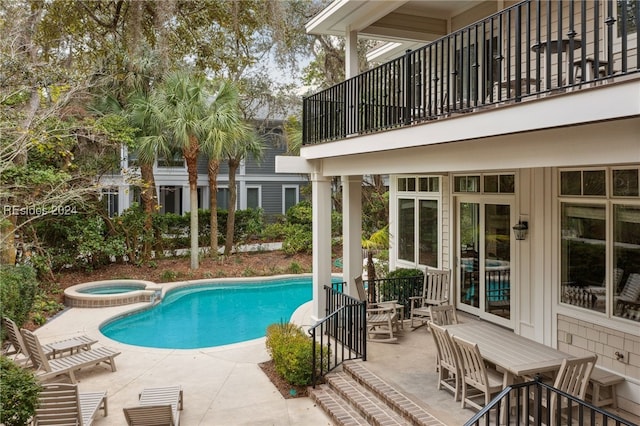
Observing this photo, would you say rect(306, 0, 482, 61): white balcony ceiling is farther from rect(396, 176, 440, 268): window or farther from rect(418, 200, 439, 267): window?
rect(418, 200, 439, 267): window

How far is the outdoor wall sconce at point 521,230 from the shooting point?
818 centimetres

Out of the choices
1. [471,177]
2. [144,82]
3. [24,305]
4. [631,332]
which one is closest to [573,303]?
[631,332]

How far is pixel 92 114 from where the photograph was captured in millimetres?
15445

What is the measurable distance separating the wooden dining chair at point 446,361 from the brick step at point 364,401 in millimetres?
790

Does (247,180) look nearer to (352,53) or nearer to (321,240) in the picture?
(321,240)

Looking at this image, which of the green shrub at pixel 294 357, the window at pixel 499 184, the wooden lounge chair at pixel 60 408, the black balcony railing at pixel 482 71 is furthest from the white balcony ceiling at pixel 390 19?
the wooden lounge chair at pixel 60 408

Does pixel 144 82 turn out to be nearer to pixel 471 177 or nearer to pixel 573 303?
pixel 471 177

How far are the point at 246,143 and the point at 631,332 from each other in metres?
14.6

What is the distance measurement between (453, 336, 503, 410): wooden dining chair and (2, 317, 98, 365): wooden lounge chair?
661 centimetres

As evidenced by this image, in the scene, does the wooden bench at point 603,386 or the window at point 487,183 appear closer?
the wooden bench at point 603,386

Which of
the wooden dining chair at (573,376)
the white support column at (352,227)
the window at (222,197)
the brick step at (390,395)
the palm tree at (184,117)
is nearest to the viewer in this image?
the wooden dining chair at (573,376)

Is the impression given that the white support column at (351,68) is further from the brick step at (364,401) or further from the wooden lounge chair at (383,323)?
the brick step at (364,401)

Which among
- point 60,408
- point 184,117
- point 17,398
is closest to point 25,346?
point 60,408

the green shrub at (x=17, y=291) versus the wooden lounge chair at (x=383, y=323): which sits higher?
the green shrub at (x=17, y=291)
